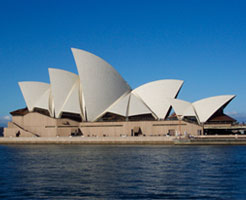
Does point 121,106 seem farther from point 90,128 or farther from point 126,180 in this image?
point 126,180

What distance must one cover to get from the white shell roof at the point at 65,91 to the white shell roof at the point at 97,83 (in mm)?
2130

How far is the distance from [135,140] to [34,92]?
22.6 m

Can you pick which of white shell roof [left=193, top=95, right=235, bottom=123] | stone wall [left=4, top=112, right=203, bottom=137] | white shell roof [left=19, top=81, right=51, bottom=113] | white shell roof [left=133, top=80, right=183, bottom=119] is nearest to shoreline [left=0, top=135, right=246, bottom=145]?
stone wall [left=4, top=112, right=203, bottom=137]

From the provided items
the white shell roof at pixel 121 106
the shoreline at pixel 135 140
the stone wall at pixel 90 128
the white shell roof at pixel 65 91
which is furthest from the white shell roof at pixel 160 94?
the white shell roof at pixel 65 91

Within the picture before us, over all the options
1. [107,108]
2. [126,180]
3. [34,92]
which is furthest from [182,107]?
[126,180]

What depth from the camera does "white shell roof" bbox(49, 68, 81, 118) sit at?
61.9 meters

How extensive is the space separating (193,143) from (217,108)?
8.64 meters

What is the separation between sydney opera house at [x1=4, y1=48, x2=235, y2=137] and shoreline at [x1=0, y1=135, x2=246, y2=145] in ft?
8.51

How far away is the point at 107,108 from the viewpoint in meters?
62.6

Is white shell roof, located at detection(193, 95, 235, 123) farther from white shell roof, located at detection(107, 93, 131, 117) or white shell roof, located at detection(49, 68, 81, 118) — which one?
white shell roof, located at detection(49, 68, 81, 118)

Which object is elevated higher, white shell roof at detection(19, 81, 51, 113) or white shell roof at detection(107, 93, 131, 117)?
white shell roof at detection(19, 81, 51, 113)

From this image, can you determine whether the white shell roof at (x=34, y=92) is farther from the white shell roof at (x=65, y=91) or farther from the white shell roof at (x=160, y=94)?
the white shell roof at (x=160, y=94)

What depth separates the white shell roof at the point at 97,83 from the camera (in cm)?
5953

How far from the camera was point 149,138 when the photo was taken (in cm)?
5450
